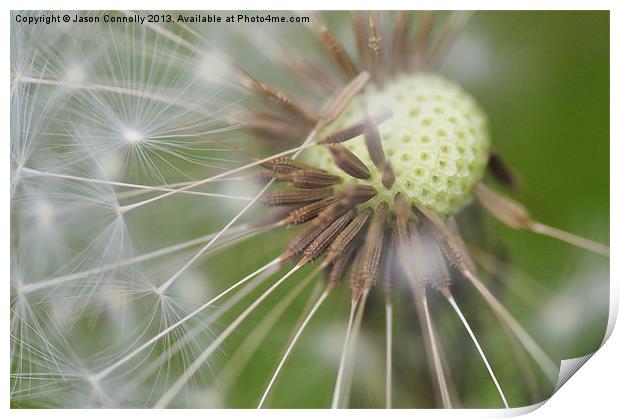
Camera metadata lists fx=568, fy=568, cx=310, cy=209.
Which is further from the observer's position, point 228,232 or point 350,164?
point 228,232

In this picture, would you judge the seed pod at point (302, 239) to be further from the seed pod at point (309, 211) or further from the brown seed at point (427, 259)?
the brown seed at point (427, 259)

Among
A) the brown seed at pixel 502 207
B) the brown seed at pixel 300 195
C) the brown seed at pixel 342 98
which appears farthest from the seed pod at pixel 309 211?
the brown seed at pixel 502 207

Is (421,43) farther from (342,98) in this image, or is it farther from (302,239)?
(302,239)

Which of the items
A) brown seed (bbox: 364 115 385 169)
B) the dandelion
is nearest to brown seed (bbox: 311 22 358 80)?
the dandelion

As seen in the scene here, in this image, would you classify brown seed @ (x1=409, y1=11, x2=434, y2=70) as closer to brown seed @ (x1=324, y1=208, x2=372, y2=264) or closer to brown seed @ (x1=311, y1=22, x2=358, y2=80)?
brown seed @ (x1=311, y1=22, x2=358, y2=80)

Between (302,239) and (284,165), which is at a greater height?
(284,165)

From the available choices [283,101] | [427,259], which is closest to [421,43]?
[283,101]
